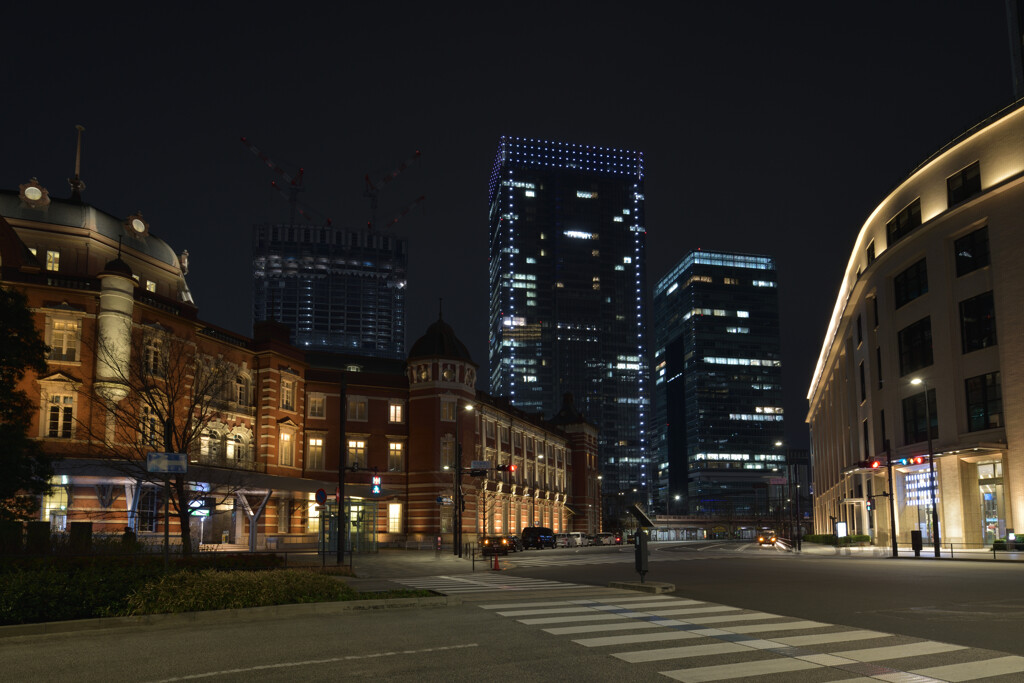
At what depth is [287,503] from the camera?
182ft

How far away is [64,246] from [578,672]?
167ft

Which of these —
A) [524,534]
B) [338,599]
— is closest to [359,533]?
[524,534]

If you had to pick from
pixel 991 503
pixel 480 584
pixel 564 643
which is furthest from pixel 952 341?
pixel 564 643

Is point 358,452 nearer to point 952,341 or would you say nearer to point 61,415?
point 61,415

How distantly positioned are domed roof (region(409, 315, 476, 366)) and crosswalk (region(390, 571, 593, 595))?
36.0m

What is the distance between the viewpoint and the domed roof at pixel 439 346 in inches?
2623

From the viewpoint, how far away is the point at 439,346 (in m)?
67.1

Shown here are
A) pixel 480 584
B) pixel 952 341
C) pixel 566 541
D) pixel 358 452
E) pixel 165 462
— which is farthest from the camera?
pixel 566 541

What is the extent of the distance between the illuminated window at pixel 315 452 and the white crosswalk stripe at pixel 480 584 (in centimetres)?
3129

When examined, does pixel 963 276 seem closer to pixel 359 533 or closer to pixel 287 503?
pixel 359 533

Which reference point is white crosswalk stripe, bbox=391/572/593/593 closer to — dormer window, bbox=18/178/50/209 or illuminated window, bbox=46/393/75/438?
illuminated window, bbox=46/393/75/438

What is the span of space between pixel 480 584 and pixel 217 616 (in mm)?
12022

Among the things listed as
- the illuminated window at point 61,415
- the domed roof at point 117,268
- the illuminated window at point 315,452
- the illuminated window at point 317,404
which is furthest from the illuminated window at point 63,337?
the illuminated window at point 315,452

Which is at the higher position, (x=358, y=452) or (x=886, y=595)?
(x=358, y=452)
